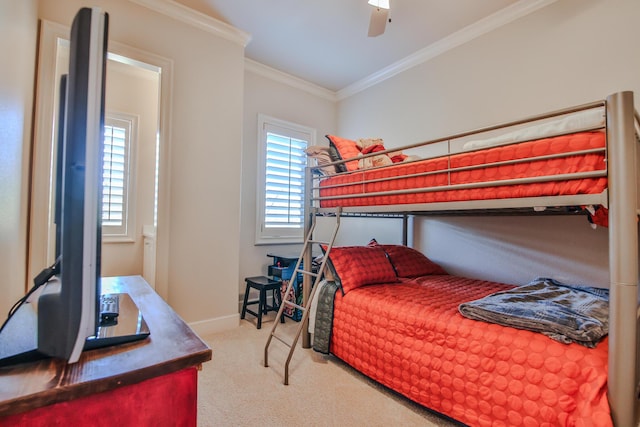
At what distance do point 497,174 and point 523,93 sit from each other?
5.16 ft

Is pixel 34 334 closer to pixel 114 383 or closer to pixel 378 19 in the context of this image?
pixel 114 383

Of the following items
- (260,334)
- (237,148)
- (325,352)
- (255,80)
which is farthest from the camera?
(255,80)

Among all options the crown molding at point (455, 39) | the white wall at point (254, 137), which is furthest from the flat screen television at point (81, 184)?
the crown molding at point (455, 39)

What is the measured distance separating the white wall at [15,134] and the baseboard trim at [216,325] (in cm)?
123

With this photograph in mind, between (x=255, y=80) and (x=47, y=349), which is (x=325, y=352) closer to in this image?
(x=47, y=349)

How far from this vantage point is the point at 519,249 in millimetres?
2504

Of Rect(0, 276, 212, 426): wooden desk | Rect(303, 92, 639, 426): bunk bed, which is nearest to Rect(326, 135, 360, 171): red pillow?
Rect(303, 92, 639, 426): bunk bed

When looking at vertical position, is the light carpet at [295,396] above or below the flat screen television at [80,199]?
below

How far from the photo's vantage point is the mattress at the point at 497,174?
3.87 feet

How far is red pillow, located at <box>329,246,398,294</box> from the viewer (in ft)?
7.52

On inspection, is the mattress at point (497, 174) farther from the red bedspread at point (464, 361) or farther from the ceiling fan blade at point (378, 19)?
the ceiling fan blade at point (378, 19)

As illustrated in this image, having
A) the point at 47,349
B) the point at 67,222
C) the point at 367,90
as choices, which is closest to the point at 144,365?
the point at 47,349

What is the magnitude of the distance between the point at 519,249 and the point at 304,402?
6.81ft

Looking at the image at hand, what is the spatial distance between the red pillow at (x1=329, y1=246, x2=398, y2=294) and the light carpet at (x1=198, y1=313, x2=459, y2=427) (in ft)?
2.00
